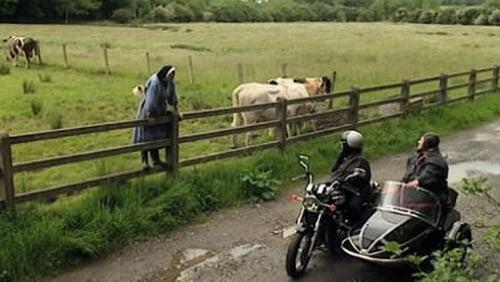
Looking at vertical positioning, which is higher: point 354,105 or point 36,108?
point 354,105

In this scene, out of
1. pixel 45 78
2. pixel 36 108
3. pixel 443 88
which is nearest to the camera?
pixel 36 108

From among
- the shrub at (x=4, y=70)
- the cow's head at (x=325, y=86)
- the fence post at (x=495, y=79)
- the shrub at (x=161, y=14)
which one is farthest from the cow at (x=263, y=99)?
the shrub at (x=161, y=14)

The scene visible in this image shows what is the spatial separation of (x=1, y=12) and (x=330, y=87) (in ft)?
197

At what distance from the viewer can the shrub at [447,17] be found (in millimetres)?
93812

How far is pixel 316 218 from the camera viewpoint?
16.8 ft

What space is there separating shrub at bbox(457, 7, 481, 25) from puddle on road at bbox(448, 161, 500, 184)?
8741 cm

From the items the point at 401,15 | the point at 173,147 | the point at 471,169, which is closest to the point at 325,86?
the point at 471,169

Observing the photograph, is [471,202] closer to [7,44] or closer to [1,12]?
[7,44]

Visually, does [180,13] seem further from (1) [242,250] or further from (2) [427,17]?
(1) [242,250]

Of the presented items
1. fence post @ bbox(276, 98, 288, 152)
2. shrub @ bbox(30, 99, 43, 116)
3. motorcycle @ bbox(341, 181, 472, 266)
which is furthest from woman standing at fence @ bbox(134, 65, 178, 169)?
shrub @ bbox(30, 99, 43, 116)

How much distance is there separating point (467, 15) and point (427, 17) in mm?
8789

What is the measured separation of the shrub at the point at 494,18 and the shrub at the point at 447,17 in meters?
8.93

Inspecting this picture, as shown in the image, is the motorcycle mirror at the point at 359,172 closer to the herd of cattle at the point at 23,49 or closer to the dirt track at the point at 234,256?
the dirt track at the point at 234,256

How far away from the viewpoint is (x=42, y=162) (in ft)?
18.5
